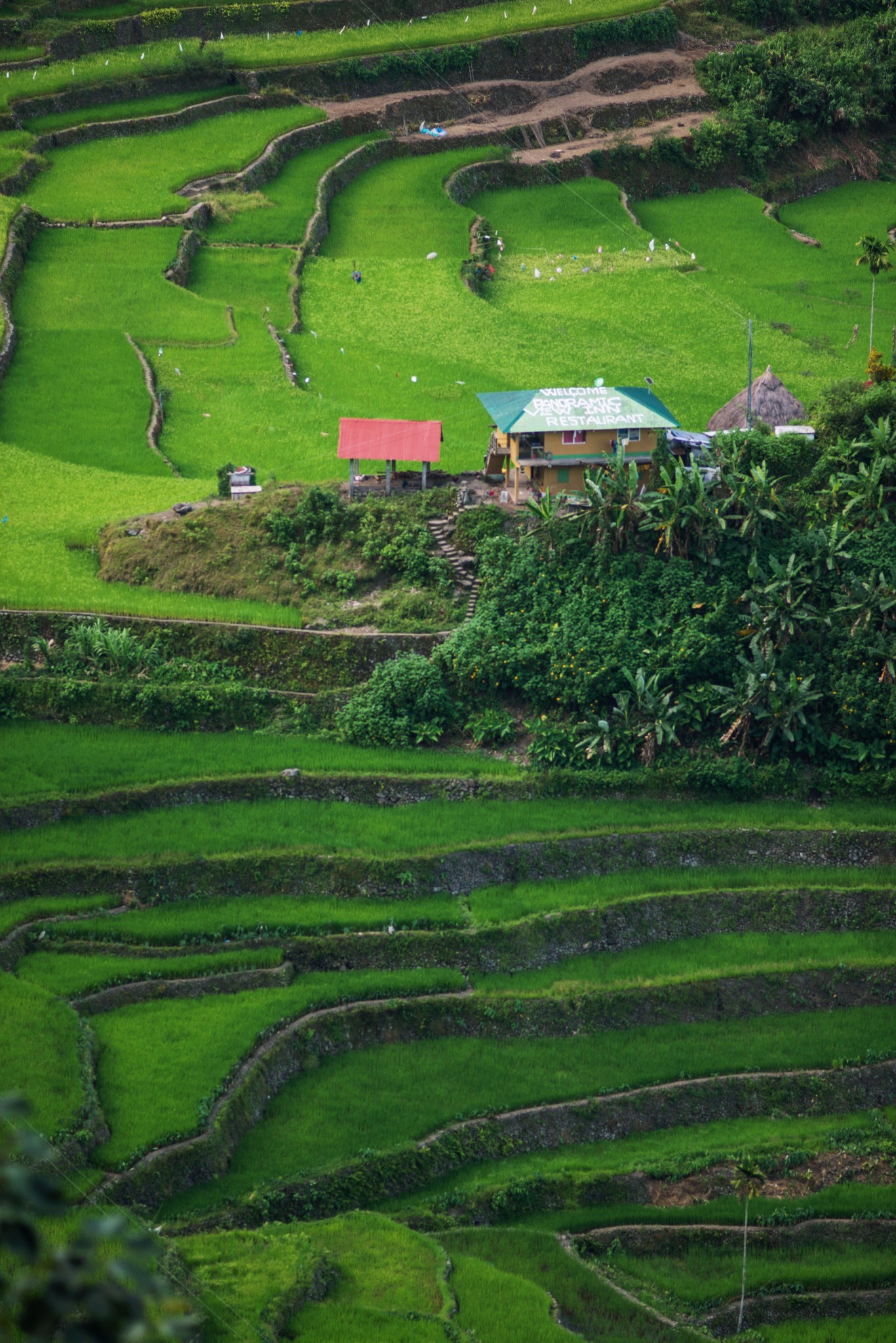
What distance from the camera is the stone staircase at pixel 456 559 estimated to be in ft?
129

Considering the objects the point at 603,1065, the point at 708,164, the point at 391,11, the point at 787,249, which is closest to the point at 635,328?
the point at 787,249

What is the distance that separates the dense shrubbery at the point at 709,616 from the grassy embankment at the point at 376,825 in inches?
59.6

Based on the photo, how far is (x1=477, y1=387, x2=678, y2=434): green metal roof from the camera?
4019 centimetres

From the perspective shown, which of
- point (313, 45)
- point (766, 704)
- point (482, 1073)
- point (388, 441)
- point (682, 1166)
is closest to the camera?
point (682, 1166)

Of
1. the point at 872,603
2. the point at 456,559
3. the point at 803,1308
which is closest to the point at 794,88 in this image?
the point at 456,559

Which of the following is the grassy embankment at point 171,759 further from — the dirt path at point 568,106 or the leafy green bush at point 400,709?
the dirt path at point 568,106

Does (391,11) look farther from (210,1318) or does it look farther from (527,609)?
(210,1318)

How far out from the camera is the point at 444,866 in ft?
109

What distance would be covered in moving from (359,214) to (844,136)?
86.0 feet

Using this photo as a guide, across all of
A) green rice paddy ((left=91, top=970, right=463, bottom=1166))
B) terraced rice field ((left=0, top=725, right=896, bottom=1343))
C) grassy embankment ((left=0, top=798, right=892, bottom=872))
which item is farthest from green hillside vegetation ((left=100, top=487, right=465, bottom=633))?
green rice paddy ((left=91, top=970, right=463, bottom=1166))

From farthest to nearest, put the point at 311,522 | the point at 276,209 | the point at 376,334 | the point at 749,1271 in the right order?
the point at 276,209, the point at 376,334, the point at 311,522, the point at 749,1271

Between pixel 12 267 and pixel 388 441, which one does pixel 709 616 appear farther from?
pixel 12 267

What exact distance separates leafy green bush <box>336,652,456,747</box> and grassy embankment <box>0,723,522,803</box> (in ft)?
1.29

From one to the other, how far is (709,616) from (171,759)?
13.3m
